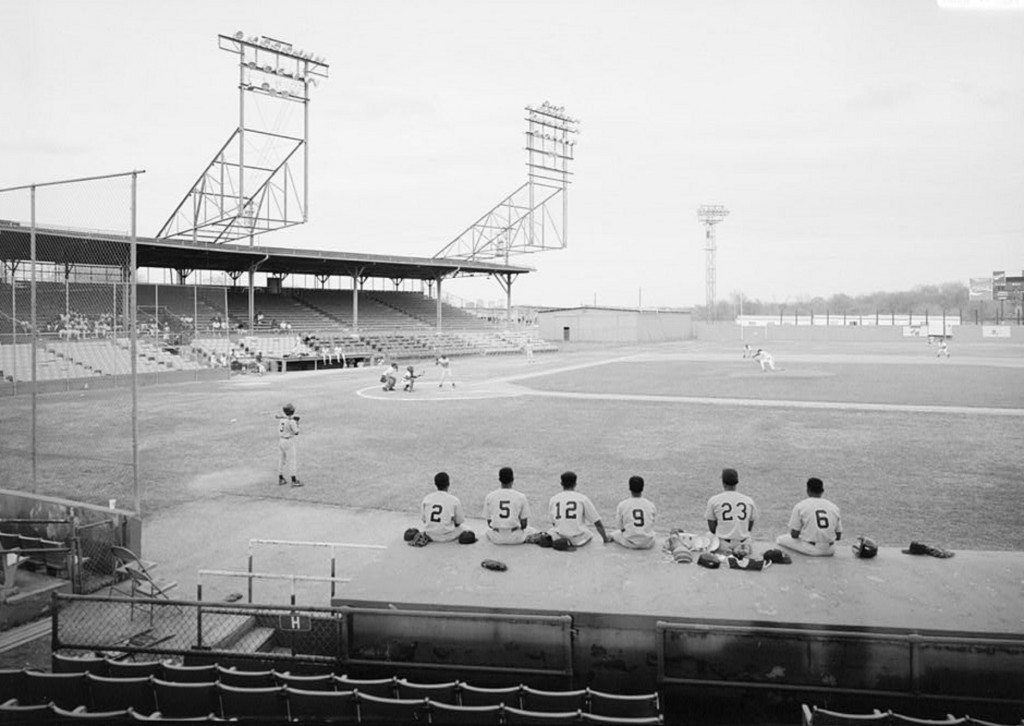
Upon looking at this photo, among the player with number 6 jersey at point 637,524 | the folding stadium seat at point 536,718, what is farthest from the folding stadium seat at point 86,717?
A: the player with number 6 jersey at point 637,524

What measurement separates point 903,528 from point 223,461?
1448 centimetres

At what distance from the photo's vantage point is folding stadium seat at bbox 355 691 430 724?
4816mm

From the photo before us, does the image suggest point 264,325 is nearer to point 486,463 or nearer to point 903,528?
point 486,463

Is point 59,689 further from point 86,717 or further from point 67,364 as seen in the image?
point 67,364

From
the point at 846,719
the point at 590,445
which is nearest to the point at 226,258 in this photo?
the point at 590,445

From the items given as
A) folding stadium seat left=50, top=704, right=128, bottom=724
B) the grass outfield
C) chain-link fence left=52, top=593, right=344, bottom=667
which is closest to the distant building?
the grass outfield

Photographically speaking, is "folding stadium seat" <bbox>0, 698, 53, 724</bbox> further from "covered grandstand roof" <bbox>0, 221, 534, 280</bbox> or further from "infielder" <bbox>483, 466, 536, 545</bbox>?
"covered grandstand roof" <bbox>0, 221, 534, 280</bbox>

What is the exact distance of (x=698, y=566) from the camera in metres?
7.34

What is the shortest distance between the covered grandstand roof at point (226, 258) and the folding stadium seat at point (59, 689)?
1240cm

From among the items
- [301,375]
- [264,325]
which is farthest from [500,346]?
[301,375]

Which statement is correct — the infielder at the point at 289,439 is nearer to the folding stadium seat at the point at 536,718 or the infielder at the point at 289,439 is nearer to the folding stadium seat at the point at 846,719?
the folding stadium seat at the point at 536,718

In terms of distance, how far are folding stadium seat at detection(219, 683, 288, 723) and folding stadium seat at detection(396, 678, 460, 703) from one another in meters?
0.83

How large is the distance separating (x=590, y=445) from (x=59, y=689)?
1420cm

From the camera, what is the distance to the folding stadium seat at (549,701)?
16.5 feet
